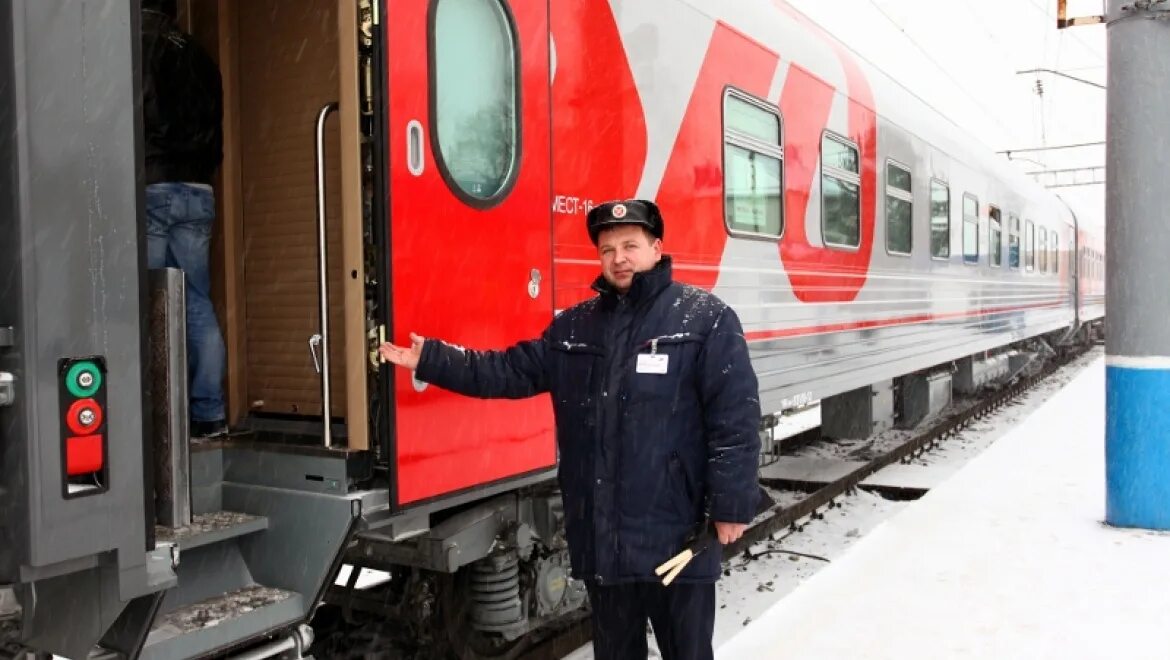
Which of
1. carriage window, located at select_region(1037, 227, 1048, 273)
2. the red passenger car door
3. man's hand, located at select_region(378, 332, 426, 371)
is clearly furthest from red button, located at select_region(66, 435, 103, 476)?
carriage window, located at select_region(1037, 227, 1048, 273)

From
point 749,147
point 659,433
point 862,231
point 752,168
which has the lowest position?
point 659,433

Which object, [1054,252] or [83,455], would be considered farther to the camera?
[1054,252]

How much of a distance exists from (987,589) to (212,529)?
343cm

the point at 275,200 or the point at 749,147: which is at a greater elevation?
the point at 749,147

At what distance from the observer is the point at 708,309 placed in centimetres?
292

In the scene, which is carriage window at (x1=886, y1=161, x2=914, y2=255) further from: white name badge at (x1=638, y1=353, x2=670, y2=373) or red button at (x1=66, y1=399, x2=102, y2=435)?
red button at (x1=66, y1=399, x2=102, y2=435)

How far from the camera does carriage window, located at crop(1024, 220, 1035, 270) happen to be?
14578 millimetres

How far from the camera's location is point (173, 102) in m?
3.70

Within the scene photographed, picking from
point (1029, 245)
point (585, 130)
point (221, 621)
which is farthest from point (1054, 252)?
point (221, 621)

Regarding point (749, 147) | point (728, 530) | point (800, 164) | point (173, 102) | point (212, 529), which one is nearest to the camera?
point (728, 530)

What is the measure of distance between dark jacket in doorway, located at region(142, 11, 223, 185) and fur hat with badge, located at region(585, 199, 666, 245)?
168 cm

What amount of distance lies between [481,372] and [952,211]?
792cm

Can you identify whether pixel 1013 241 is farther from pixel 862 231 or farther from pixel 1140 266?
pixel 1140 266

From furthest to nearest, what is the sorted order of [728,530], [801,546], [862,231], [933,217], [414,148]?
[933,217] → [862,231] → [801,546] → [414,148] → [728,530]
